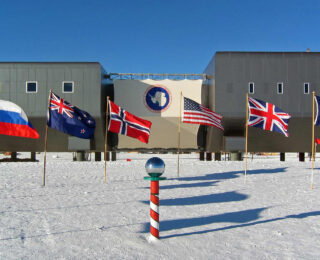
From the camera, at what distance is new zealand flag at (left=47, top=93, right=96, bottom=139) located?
1233 cm

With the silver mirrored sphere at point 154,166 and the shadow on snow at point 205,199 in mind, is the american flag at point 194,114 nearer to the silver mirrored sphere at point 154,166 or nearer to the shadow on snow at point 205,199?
the shadow on snow at point 205,199

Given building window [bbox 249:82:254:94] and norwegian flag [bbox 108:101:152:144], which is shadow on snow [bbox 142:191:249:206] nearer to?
norwegian flag [bbox 108:101:152:144]

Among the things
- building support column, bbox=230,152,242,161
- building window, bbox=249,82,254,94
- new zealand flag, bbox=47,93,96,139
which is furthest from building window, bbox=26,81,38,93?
building window, bbox=249,82,254,94

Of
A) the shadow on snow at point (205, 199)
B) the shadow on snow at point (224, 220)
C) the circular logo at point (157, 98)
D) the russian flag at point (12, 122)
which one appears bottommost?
the shadow on snow at point (205, 199)

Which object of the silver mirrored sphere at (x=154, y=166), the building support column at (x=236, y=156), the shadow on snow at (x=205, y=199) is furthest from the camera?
the building support column at (x=236, y=156)

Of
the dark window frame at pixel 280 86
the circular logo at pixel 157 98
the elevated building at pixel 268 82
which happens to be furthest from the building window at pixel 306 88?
the circular logo at pixel 157 98

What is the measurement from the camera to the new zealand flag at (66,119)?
1233 centimetres

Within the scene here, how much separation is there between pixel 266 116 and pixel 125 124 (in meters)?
6.99

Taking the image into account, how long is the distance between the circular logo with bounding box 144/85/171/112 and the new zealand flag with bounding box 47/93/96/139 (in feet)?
45.2

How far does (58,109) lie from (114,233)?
786 centimetres

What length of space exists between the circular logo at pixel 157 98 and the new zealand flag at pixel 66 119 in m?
13.8

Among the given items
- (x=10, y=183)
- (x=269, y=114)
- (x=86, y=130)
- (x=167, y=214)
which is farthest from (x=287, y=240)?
(x=10, y=183)

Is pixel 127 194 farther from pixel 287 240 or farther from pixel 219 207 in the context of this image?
pixel 287 240

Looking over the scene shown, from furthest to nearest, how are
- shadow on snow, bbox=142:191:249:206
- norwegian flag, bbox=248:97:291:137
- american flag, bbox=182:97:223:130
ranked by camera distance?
american flag, bbox=182:97:223:130 → norwegian flag, bbox=248:97:291:137 → shadow on snow, bbox=142:191:249:206
